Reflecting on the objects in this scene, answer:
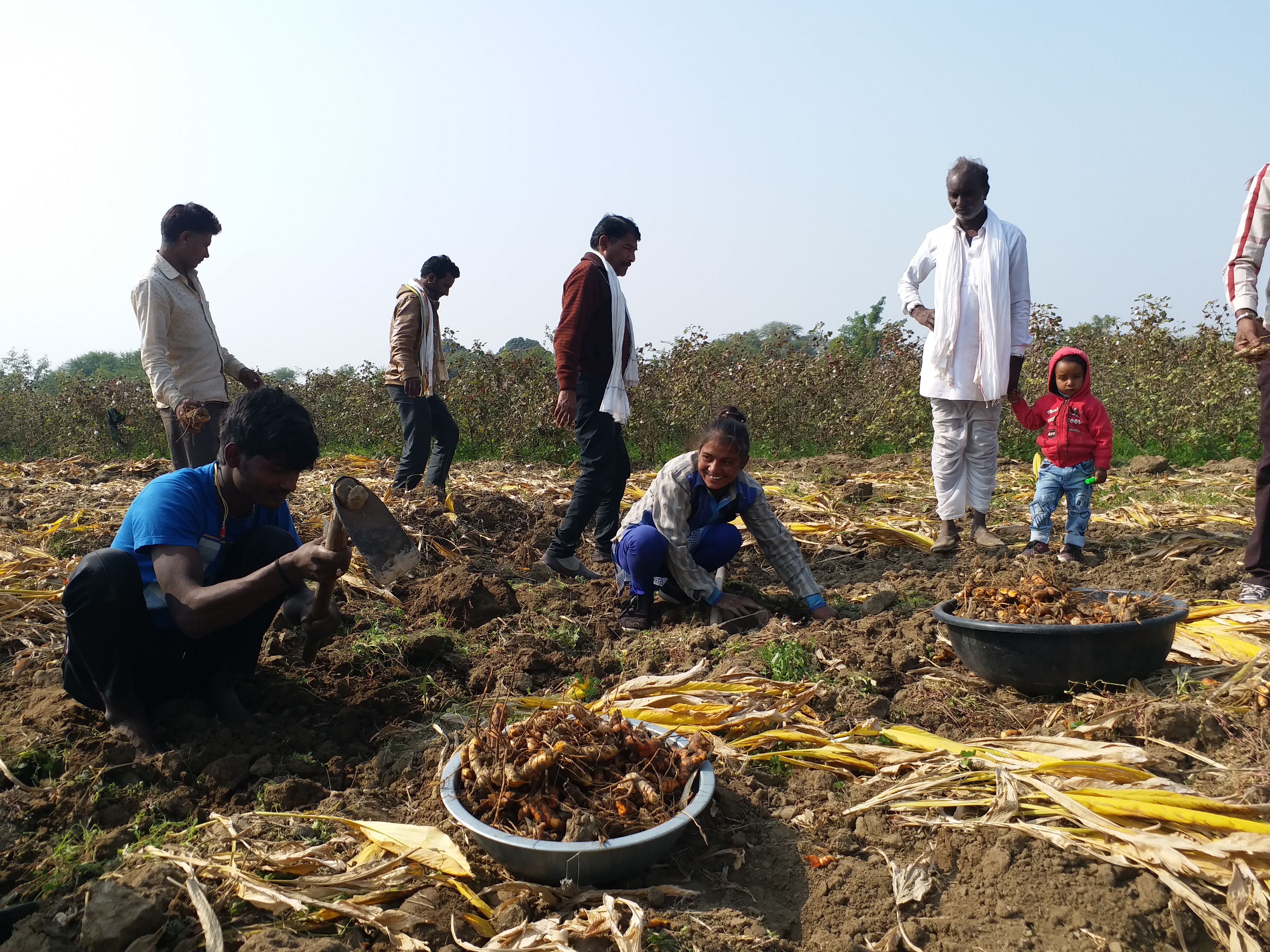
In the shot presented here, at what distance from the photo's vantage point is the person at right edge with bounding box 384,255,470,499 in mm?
6062

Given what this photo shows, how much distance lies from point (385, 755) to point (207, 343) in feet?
9.22

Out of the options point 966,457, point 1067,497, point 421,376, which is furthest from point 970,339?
point 421,376

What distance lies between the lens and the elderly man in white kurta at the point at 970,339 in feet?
16.5

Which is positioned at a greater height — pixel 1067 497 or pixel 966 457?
pixel 966 457

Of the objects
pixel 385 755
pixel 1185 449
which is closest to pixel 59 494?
pixel 385 755

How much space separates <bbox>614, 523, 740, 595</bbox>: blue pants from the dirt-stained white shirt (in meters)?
2.37

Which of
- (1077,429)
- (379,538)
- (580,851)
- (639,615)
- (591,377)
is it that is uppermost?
(591,377)

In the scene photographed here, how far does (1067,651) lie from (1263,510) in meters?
1.77

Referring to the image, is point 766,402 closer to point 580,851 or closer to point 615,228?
point 615,228

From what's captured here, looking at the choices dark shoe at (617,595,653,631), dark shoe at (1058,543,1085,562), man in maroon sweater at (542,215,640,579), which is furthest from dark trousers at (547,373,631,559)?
dark shoe at (1058,543,1085,562)

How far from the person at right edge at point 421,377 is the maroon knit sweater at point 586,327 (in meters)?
1.54

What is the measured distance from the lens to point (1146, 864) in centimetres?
194

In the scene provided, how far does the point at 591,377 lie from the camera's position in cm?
496

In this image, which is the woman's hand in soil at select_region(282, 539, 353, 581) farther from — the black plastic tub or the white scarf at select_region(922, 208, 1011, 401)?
the white scarf at select_region(922, 208, 1011, 401)
